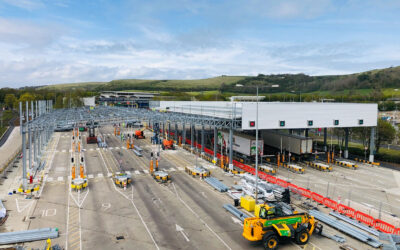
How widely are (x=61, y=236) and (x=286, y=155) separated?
139 feet

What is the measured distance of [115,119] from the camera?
55.0 metres

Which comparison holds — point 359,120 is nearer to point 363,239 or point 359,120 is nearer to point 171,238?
point 363,239

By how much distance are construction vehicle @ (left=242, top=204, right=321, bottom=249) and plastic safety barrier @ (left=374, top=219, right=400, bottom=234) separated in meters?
6.62

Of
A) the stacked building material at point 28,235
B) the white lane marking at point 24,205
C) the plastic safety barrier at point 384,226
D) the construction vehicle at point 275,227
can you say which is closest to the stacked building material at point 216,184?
the construction vehicle at point 275,227

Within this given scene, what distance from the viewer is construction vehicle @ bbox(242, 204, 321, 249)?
782 inches

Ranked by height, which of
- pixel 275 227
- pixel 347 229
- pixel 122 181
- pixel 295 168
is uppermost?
pixel 275 227

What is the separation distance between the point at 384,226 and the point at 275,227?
1046 centimetres

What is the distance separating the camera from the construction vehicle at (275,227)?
65.2 ft

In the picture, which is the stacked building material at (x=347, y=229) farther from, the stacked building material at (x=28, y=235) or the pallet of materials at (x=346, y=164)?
the pallet of materials at (x=346, y=164)

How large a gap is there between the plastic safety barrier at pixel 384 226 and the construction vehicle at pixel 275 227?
6.62 meters

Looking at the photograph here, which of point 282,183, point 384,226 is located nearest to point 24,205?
point 282,183

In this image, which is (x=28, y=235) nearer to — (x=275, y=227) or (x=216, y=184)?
(x=275, y=227)

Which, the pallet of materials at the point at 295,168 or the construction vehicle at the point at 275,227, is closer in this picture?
the construction vehicle at the point at 275,227

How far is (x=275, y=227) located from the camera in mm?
20109
